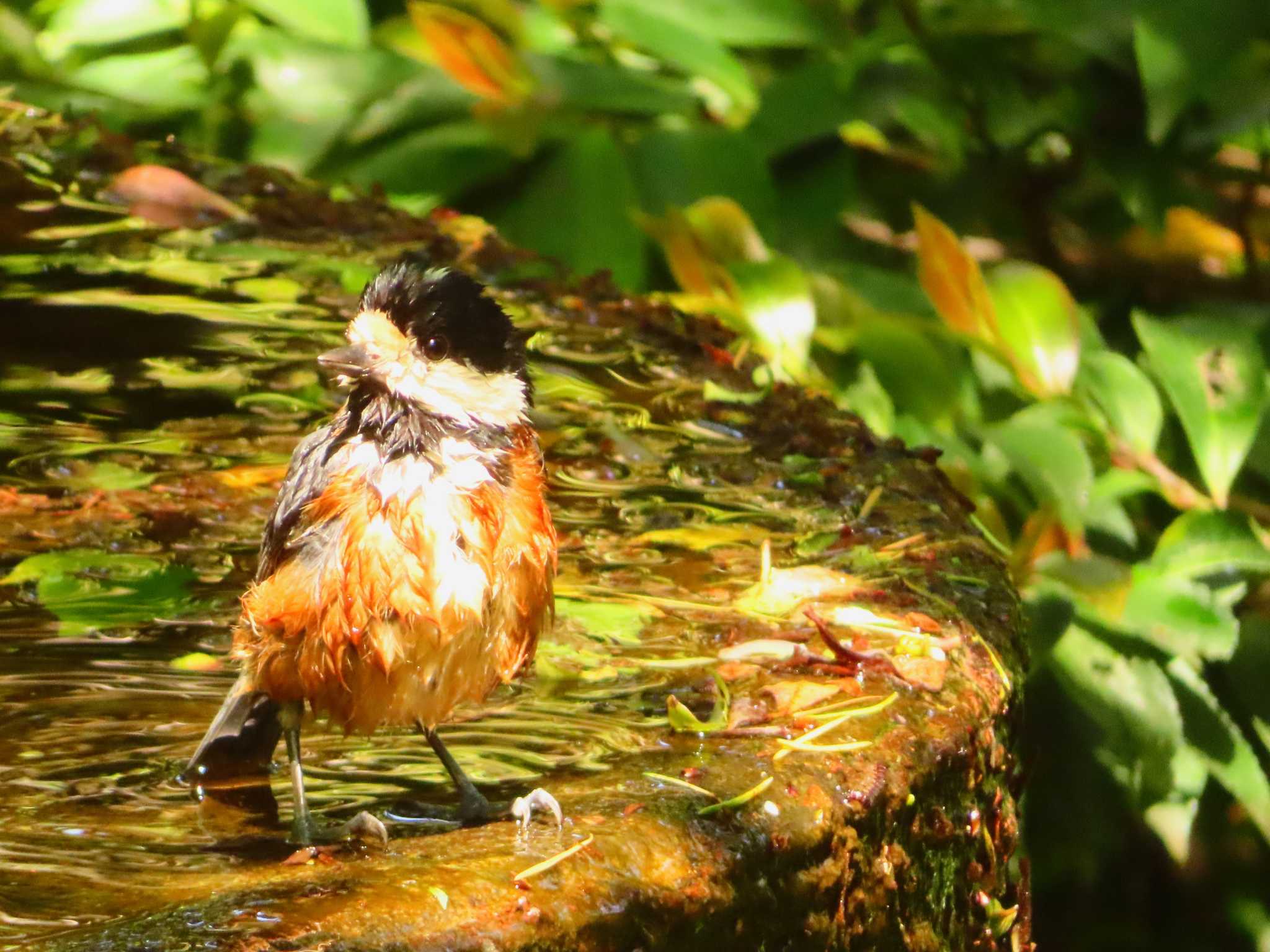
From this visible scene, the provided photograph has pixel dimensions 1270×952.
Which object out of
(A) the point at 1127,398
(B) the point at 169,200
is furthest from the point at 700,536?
(B) the point at 169,200

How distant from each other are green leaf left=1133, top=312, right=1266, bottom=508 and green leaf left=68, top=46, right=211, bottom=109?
263 centimetres

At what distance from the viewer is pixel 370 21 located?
16.5 feet

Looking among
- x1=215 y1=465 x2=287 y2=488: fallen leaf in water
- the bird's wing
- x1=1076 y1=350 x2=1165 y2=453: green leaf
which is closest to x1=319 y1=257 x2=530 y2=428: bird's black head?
the bird's wing

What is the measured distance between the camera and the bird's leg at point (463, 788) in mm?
1946

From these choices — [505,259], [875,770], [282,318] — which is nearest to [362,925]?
[875,770]

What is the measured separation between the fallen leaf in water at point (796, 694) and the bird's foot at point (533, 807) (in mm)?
392

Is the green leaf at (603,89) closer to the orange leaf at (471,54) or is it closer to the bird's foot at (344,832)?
the orange leaf at (471,54)

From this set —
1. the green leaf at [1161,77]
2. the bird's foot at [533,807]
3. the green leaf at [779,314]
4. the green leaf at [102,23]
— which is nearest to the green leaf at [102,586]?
the bird's foot at [533,807]

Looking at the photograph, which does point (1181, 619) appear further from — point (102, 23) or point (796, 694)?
point (102, 23)

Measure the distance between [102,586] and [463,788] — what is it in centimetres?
96

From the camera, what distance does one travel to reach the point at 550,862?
161 cm

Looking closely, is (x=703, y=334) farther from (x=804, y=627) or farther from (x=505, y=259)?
(x=804, y=627)

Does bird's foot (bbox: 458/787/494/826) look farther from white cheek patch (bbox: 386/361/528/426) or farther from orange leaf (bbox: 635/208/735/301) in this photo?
orange leaf (bbox: 635/208/735/301)

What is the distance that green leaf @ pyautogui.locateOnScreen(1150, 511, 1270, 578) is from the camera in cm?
316
